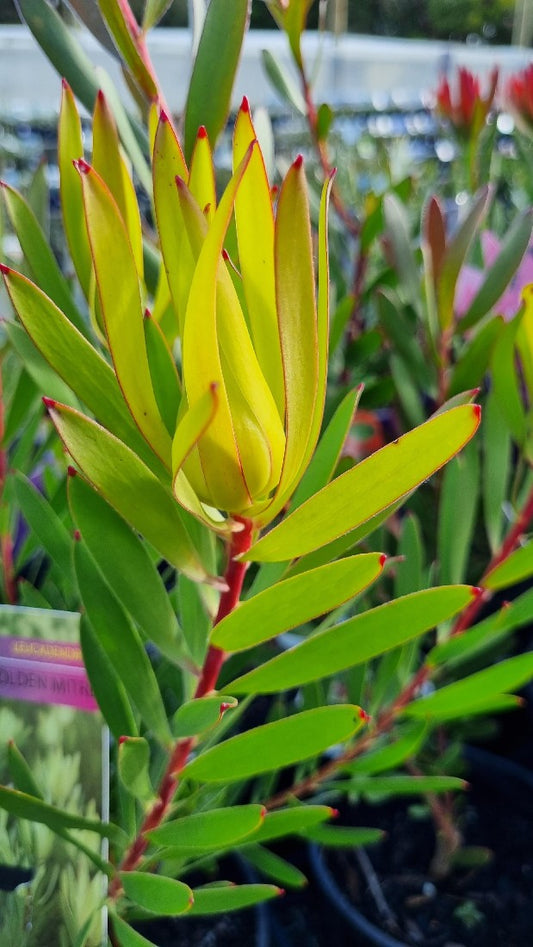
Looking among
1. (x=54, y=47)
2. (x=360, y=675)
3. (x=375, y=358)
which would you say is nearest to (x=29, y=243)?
(x=54, y=47)

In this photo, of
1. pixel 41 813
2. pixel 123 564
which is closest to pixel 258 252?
pixel 123 564

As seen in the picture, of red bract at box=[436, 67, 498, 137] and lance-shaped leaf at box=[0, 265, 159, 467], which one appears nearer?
lance-shaped leaf at box=[0, 265, 159, 467]

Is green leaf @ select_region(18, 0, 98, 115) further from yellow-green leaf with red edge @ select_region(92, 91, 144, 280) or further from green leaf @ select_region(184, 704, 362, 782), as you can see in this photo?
green leaf @ select_region(184, 704, 362, 782)

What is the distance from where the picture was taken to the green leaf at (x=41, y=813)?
33 centimetres

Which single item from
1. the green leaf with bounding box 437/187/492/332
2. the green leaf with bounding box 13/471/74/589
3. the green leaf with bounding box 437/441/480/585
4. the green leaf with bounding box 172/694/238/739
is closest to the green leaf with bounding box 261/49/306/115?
the green leaf with bounding box 437/187/492/332

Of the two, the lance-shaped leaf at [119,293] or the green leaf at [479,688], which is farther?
the green leaf at [479,688]

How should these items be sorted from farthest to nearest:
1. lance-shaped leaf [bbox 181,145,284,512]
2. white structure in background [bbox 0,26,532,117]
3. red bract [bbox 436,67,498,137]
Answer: white structure in background [bbox 0,26,532,117], red bract [bbox 436,67,498,137], lance-shaped leaf [bbox 181,145,284,512]

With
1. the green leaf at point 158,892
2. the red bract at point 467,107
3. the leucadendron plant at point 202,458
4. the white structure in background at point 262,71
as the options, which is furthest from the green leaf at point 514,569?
the white structure in background at point 262,71

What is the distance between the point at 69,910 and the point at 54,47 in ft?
1.47

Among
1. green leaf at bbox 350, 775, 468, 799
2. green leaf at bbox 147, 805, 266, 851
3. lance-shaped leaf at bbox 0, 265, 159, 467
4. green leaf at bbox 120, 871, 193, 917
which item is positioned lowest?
green leaf at bbox 350, 775, 468, 799

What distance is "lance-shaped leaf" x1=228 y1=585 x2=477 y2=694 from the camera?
0.31 meters

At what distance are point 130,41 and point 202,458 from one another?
241 mm

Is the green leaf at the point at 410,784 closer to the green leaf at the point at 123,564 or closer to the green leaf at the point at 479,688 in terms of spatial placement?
the green leaf at the point at 479,688

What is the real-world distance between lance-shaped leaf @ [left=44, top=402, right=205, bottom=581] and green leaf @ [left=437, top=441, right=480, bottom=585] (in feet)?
0.93
